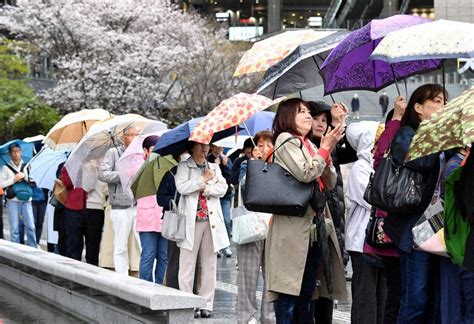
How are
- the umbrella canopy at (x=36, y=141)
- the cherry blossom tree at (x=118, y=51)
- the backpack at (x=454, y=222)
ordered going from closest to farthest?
the backpack at (x=454, y=222) → the umbrella canopy at (x=36, y=141) → the cherry blossom tree at (x=118, y=51)

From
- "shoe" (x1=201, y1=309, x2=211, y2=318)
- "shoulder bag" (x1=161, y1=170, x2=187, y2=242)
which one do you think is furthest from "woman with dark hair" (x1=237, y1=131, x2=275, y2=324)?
"shoe" (x1=201, y1=309, x2=211, y2=318)

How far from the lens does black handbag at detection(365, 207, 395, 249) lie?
7.77 metres

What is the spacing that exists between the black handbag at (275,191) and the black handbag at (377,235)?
18.8 inches

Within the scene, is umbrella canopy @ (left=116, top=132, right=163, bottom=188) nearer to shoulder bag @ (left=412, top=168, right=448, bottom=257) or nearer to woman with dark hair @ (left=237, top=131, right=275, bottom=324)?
woman with dark hair @ (left=237, top=131, right=275, bottom=324)

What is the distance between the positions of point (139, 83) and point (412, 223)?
121 ft

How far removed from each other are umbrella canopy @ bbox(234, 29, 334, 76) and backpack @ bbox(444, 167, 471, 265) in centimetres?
337

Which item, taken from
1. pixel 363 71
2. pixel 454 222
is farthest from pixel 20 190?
pixel 454 222

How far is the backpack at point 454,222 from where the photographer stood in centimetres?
653

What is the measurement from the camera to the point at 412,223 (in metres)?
7.27

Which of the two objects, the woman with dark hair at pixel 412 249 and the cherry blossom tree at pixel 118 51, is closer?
the woman with dark hair at pixel 412 249

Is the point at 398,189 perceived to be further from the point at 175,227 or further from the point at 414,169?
the point at 175,227

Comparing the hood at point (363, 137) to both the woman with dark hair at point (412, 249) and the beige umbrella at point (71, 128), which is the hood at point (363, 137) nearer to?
the woman with dark hair at point (412, 249)

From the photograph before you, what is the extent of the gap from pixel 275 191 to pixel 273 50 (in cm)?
265

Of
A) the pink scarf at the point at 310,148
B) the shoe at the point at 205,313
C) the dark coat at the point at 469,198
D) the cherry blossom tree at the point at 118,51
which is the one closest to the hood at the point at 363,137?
the pink scarf at the point at 310,148
